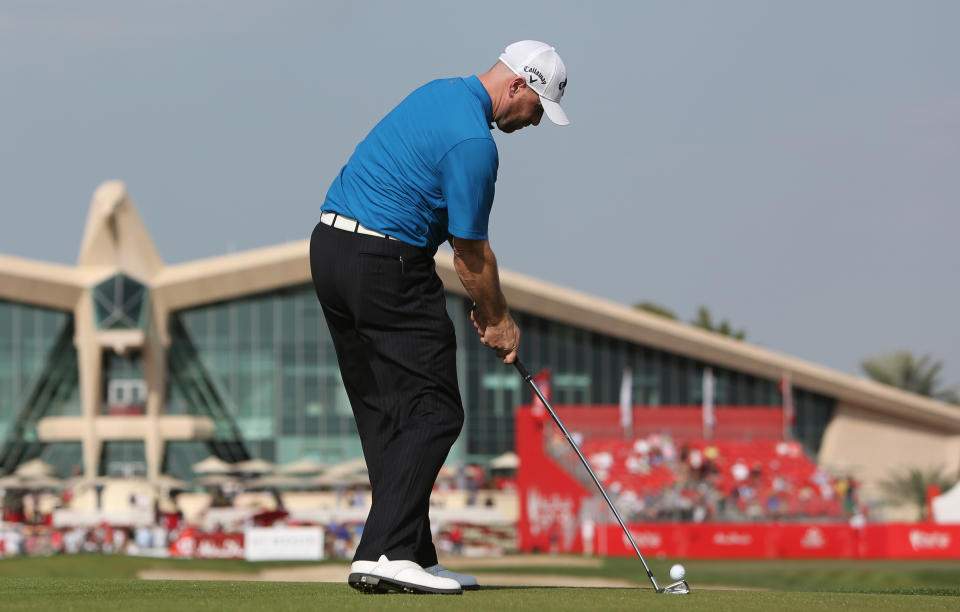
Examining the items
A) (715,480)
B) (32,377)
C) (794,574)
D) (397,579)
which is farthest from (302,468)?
(397,579)

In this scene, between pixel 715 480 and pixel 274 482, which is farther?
pixel 274 482

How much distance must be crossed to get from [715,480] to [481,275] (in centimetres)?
3522

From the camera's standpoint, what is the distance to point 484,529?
37406 millimetres

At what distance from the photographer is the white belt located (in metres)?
5.49

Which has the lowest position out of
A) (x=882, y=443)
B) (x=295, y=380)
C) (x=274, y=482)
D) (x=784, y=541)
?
(x=784, y=541)

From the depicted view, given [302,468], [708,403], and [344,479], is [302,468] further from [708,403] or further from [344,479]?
[708,403]

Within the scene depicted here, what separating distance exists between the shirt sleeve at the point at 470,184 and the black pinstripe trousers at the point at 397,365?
0.99 ft

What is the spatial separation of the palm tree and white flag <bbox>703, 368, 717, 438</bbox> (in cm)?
760

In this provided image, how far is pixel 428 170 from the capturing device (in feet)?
17.7

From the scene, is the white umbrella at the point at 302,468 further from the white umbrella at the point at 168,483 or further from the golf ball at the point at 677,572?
the golf ball at the point at 677,572

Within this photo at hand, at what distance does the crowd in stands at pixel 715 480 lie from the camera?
111ft

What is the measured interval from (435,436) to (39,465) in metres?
45.0

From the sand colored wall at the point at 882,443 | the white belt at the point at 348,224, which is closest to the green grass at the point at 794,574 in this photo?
the white belt at the point at 348,224

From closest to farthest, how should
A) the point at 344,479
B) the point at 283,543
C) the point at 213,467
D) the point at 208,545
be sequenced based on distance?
the point at 283,543 → the point at 208,545 → the point at 344,479 → the point at 213,467
